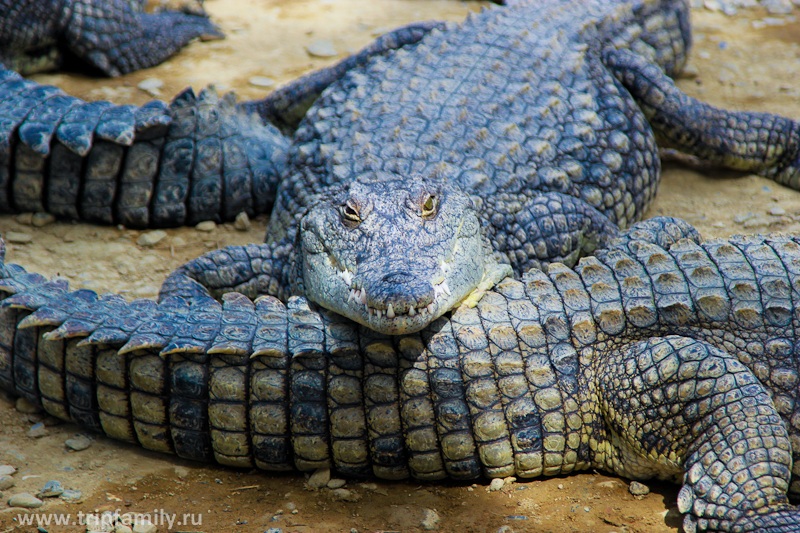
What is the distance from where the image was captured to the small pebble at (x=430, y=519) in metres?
2.16

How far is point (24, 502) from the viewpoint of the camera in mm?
2141

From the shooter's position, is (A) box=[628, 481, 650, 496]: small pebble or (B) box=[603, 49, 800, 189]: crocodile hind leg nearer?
(A) box=[628, 481, 650, 496]: small pebble

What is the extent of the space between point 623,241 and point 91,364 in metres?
2.15

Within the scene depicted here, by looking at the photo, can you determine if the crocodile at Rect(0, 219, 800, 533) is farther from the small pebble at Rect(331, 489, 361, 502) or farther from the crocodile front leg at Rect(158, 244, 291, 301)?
the crocodile front leg at Rect(158, 244, 291, 301)

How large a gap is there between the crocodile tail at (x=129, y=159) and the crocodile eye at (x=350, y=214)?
1400 millimetres

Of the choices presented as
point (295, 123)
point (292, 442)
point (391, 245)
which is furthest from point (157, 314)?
point (295, 123)

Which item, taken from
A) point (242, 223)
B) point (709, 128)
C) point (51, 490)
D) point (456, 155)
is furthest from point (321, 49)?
point (51, 490)

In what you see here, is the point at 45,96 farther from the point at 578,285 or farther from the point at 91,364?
the point at 578,285

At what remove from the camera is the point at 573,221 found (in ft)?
10.6

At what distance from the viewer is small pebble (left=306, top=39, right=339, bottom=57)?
18.5ft

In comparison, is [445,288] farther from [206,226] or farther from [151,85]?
[151,85]

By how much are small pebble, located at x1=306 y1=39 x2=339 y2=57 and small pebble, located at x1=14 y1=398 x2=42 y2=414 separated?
3.83 meters

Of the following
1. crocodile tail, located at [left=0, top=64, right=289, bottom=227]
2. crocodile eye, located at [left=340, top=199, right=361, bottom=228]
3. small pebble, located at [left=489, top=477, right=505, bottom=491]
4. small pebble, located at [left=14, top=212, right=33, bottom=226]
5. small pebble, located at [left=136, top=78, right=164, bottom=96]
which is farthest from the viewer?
small pebble, located at [left=136, top=78, right=164, bottom=96]

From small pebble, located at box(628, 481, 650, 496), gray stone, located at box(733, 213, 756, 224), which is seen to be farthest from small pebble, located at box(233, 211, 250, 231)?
gray stone, located at box(733, 213, 756, 224)
